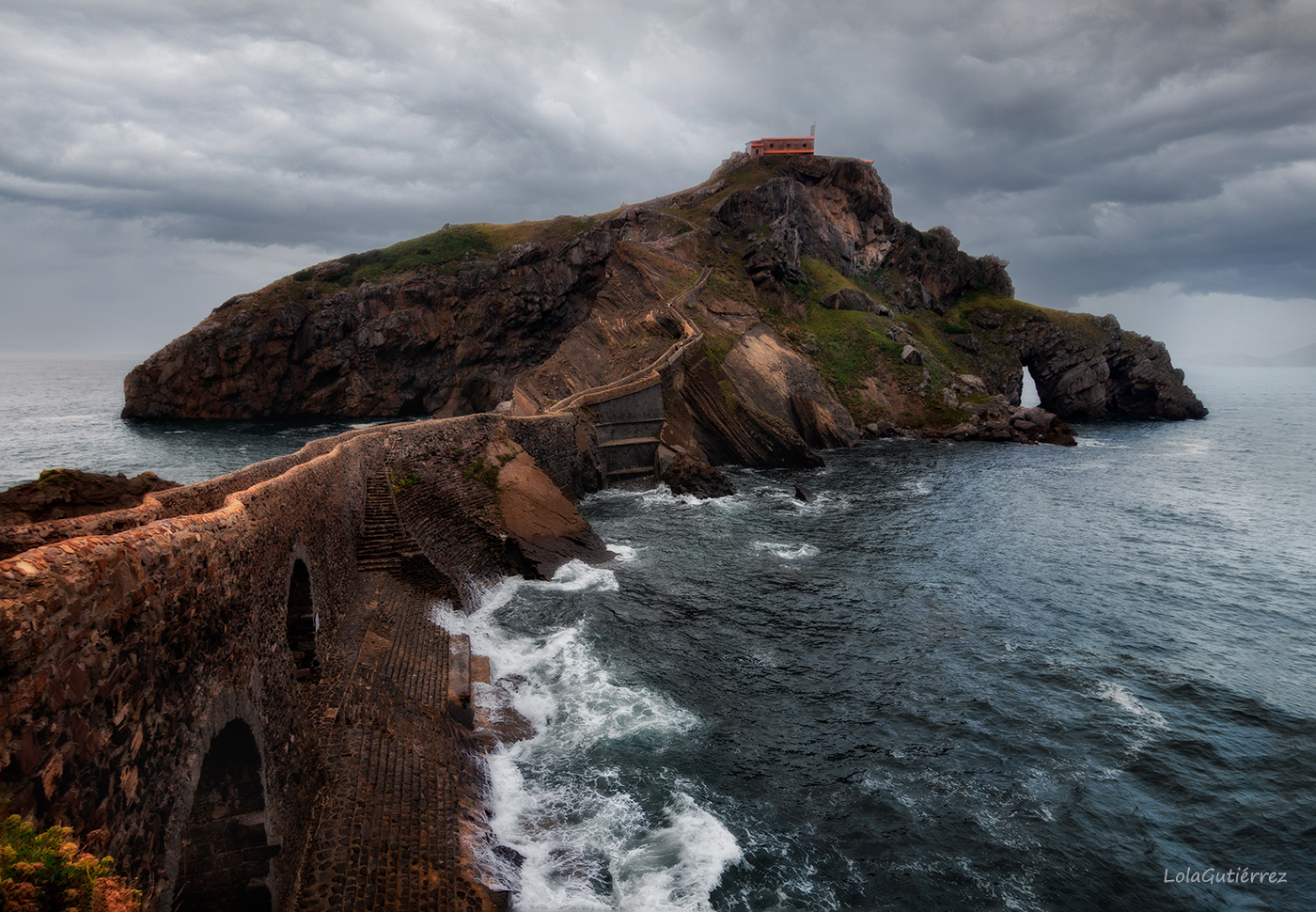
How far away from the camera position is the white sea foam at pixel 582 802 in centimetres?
1263

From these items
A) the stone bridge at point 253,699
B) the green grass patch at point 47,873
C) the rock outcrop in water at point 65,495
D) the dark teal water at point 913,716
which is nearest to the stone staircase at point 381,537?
the stone bridge at point 253,699

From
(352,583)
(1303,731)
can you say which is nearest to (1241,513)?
(1303,731)

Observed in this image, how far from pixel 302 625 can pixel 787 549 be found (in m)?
23.3

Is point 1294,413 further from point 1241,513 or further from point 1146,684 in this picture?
point 1146,684

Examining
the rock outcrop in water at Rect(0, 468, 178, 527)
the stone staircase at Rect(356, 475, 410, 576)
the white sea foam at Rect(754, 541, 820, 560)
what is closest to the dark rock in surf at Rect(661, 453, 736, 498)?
the white sea foam at Rect(754, 541, 820, 560)

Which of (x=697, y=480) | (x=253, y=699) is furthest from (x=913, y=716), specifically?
(x=697, y=480)

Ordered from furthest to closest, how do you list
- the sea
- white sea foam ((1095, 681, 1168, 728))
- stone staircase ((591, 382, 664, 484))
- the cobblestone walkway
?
stone staircase ((591, 382, 664, 484)) → white sea foam ((1095, 681, 1168, 728)) → the sea → the cobblestone walkway

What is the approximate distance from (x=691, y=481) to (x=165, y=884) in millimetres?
37371

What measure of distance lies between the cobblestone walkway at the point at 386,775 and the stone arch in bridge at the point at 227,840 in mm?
924

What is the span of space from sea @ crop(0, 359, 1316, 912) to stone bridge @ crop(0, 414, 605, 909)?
1.90 m

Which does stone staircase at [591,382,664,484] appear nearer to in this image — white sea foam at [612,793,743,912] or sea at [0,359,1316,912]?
sea at [0,359,1316,912]

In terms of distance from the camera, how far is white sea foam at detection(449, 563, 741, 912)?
12.6 meters

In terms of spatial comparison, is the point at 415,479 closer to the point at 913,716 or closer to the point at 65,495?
the point at 65,495

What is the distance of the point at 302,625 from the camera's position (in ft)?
48.3
